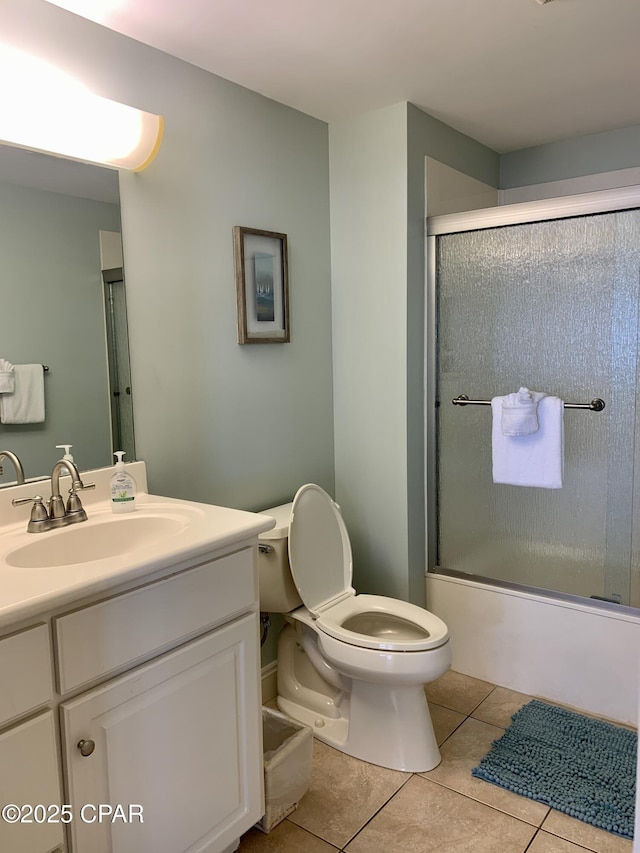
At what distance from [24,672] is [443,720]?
1.62 meters

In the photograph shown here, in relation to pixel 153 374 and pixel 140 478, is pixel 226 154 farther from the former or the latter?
pixel 140 478

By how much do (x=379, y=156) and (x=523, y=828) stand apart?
228cm

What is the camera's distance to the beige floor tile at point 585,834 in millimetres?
1703

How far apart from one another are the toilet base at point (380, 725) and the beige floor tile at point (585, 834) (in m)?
0.38

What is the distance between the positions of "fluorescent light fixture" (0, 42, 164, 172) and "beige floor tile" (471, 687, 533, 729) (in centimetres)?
216

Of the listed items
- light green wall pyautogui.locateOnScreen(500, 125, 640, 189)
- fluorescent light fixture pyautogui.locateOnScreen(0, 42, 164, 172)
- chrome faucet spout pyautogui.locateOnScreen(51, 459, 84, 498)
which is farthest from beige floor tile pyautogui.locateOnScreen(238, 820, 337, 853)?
light green wall pyautogui.locateOnScreen(500, 125, 640, 189)

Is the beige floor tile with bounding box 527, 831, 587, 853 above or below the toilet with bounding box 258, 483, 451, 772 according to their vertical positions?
below

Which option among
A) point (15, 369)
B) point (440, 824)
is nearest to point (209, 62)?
point (15, 369)

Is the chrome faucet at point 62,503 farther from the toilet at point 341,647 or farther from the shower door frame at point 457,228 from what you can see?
the shower door frame at point 457,228

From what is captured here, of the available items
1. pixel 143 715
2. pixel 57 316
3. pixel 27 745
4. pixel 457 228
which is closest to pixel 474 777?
pixel 143 715

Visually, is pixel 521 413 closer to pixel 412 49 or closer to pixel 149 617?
pixel 412 49

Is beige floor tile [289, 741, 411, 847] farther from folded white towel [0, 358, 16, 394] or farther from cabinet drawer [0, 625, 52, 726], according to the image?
folded white towel [0, 358, 16, 394]

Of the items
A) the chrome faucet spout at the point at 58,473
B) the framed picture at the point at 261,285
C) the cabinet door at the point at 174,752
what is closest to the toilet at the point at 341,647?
the cabinet door at the point at 174,752

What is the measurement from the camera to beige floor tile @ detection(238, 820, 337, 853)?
171cm
